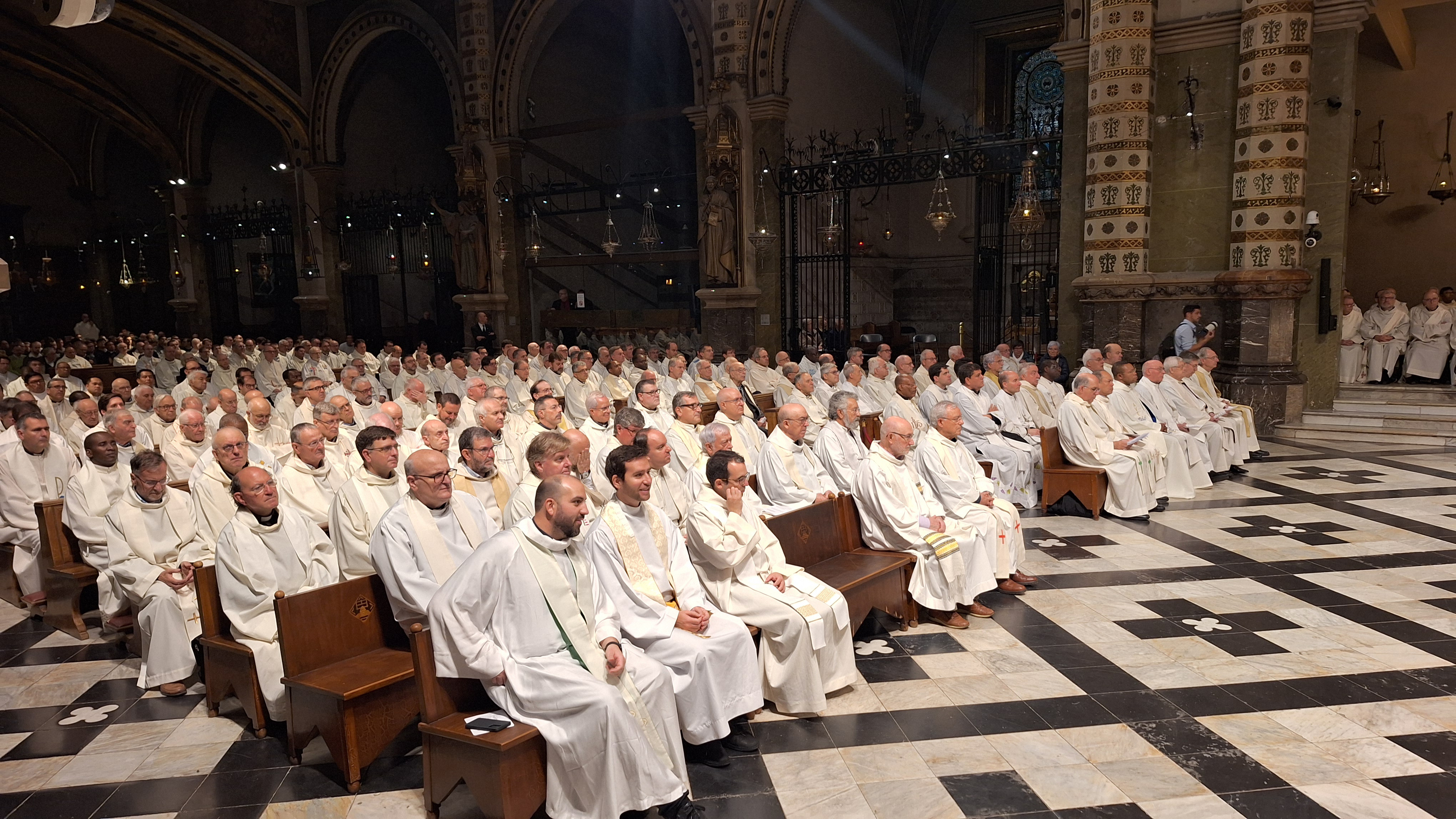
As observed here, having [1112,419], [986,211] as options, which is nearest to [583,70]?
[986,211]

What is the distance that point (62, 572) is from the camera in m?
5.66

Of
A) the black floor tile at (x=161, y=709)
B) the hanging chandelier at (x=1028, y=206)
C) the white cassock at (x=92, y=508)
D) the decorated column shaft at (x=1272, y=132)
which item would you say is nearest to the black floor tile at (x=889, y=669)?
the black floor tile at (x=161, y=709)

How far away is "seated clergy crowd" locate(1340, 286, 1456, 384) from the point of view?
12.3 metres

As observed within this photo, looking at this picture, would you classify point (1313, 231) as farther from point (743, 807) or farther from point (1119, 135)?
point (743, 807)

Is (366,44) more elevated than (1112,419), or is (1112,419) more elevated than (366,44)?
(366,44)

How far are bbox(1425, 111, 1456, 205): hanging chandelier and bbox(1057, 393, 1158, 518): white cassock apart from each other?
29.9 feet

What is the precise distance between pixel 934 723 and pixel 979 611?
1500 mm

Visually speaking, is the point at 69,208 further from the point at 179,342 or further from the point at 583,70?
the point at 583,70

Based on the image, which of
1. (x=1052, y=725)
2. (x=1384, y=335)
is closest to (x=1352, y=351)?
(x=1384, y=335)

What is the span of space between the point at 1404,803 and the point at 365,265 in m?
22.6

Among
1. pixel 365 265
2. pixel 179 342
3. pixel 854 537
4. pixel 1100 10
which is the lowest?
pixel 854 537

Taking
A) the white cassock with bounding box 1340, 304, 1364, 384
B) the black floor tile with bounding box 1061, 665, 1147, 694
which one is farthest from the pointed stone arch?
the black floor tile with bounding box 1061, 665, 1147, 694

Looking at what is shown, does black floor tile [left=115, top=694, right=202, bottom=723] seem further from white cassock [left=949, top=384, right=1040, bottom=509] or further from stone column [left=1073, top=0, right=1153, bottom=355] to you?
stone column [left=1073, top=0, right=1153, bottom=355]

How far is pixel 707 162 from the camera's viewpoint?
15.1m
